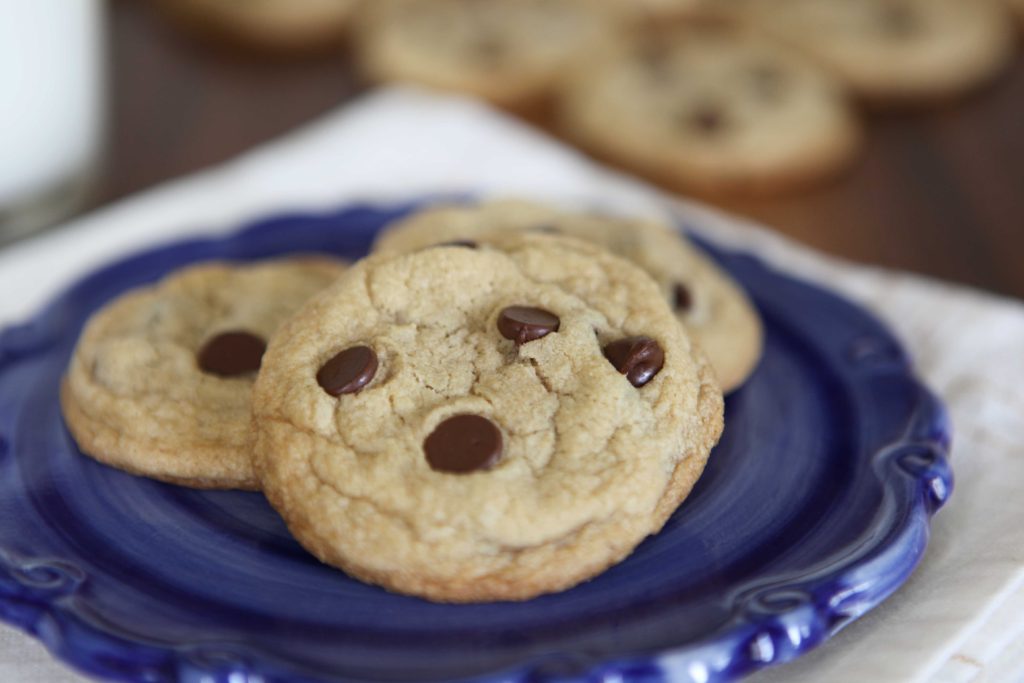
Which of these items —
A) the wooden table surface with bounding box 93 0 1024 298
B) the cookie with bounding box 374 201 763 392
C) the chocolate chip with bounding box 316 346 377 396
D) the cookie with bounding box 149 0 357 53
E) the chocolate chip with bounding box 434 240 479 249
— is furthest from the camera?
the cookie with bounding box 149 0 357 53

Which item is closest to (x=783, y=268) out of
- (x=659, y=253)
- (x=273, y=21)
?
(x=659, y=253)

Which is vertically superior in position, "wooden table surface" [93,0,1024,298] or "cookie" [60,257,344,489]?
"wooden table surface" [93,0,1024,298]

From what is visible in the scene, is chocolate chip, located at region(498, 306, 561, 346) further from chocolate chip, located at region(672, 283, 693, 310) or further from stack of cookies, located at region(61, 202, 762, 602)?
chocolate chip, located at region(672, 283, 693, 310)

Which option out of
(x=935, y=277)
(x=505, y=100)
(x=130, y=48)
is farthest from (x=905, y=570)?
(x=130, y=48)

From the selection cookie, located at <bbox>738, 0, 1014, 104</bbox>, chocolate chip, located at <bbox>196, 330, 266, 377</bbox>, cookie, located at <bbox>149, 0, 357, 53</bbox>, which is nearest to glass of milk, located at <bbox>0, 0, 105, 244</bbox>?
cookie, located at <bbox>149, 0, 357, 53</bbox>

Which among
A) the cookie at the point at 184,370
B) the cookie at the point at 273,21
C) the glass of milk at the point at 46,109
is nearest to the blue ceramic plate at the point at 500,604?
the cookie at the point at 184,370

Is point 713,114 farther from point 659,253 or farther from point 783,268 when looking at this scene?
point 659,253
